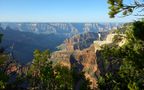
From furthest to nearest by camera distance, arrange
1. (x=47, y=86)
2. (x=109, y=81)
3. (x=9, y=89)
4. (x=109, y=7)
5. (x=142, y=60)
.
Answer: (x=47, y=86)
(x=109, y=81)
(x=9, y=89)
(x=142, y=60)
(x=109, y=7)

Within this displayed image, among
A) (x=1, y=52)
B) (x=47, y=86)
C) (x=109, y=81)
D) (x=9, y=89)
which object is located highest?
(x=1, y=52)

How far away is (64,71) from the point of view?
65562 millimetres

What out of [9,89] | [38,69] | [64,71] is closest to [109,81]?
[64,71]

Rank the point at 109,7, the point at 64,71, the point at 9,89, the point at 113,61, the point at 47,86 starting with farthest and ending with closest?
1. the point at 47,86
2. the point at 64,71
3. the point at 9,89
4. the point at 113,61
5. the point at 109,7

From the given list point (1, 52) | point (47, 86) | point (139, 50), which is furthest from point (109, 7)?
point (47, 86)

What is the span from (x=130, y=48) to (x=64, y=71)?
1432 inches

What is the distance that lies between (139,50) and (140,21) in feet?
8.93

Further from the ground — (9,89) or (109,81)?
(9,89)

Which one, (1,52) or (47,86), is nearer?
(1,52)

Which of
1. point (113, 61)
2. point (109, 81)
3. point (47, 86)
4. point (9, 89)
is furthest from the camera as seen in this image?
point (47, 86)

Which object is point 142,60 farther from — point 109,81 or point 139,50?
point 109,81

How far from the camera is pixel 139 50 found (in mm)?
28750

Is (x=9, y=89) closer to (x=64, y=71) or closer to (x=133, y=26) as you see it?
(x=133, y=26)

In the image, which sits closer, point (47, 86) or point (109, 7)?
point (109, 7)
